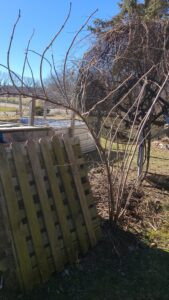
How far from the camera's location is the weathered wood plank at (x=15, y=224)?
2.52 metres

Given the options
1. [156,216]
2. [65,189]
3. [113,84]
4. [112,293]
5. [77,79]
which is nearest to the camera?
[112,293]

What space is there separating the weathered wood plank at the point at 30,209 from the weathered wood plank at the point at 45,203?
0.11 meters

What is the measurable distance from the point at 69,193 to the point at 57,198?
20cm

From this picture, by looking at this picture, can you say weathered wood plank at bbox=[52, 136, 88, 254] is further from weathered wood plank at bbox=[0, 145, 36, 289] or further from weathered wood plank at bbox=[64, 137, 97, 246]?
weathered wood plank at bbox=[0, 145, 36, 289]

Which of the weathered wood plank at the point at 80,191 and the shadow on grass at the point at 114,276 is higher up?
the weathered wood plank at the point at 80,191

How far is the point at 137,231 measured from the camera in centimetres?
381

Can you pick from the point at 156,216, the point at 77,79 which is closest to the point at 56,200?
the point at 156,216

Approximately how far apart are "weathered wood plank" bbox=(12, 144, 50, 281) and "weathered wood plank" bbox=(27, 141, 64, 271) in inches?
4.3

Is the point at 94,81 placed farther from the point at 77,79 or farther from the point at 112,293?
the point at 112,293

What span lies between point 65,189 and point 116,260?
2.85 feet

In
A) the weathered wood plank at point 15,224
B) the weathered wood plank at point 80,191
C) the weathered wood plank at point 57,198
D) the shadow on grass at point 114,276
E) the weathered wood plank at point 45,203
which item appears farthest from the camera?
the weathered wood plank at point 80,191

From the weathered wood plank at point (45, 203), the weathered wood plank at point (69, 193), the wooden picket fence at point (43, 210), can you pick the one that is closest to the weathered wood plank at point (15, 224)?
the wooden picket fence at point (43, 210)

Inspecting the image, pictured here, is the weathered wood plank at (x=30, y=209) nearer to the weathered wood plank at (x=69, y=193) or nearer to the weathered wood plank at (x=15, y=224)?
the weathered wood plank at (x=15, y=224)

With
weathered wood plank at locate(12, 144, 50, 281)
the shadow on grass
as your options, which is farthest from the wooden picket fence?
the shadow on grass
